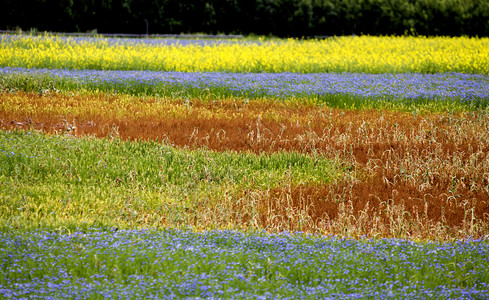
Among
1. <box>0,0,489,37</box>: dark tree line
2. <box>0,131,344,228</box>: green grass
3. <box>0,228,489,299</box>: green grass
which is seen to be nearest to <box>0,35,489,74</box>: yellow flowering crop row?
<box>0,131,344,228</box>: green grass

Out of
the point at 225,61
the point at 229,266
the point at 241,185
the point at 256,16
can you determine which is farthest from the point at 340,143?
the point at 256,16

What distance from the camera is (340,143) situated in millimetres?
10414

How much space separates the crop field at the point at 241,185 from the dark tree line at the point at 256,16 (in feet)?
51.2

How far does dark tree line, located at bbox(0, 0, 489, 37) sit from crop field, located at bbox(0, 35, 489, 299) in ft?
51.2

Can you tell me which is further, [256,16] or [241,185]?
[256,16]

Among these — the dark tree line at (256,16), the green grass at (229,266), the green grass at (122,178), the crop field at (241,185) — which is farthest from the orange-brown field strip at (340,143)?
the dark tree line at (256,16)

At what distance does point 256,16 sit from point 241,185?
28.4m

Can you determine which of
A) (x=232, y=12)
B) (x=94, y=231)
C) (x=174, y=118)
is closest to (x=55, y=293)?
(x=94, y=231)

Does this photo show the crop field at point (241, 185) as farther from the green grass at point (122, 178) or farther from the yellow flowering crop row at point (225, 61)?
the yellow flowering crop row at point (225, 61)

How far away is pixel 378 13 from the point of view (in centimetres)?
3431

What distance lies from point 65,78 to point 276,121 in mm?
6526

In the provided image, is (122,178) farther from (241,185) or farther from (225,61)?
(225,61)

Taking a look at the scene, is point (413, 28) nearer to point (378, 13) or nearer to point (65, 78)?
point (378, 13)

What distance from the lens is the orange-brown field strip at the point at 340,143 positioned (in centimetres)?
713
